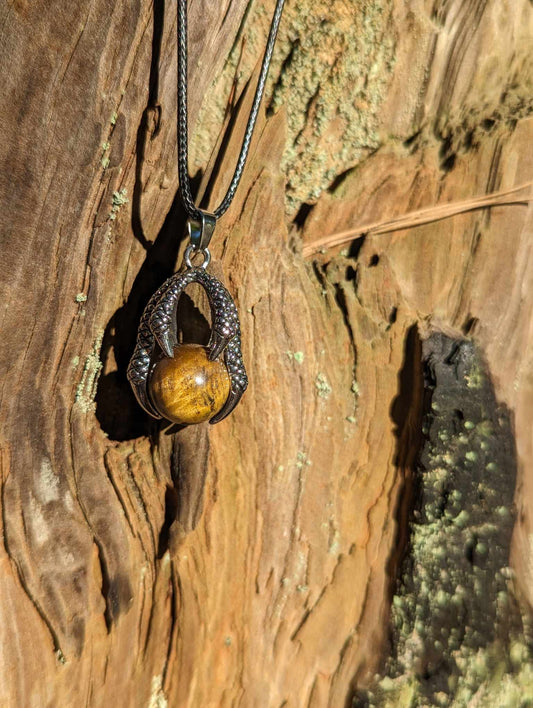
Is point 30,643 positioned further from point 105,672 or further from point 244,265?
point 244,265

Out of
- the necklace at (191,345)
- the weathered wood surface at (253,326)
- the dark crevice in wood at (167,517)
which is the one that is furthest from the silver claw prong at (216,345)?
the dark crevice in wood at (167,517)

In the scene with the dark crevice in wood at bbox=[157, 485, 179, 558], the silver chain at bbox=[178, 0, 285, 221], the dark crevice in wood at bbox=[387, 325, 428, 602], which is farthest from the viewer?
the dark crevice in wood at bbox=[387, 325, 428, 602]

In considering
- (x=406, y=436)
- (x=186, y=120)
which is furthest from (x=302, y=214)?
(x=406, y=436)

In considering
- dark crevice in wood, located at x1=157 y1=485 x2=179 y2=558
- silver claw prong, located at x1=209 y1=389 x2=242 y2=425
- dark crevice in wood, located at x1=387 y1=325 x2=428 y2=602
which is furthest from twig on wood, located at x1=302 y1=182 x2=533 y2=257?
dark crevice in wood, located at x1=157 y1=485 x2=179 y2=558

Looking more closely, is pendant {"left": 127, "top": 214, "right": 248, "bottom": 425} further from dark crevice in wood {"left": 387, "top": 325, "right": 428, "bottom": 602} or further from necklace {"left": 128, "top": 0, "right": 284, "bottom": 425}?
dark crevice in wood {"left": 387, "top": 325, "right": 428, "bottom": 602}

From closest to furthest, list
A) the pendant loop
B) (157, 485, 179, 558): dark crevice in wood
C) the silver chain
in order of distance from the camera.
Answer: the silver chain, the pendant loop, (157, 485, 179, 558): dark crevice in wood

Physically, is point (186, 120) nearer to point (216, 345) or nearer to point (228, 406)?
point (216, 345)
